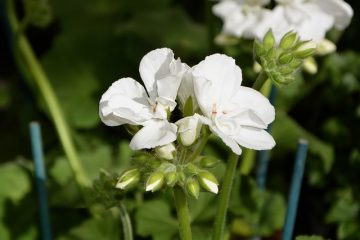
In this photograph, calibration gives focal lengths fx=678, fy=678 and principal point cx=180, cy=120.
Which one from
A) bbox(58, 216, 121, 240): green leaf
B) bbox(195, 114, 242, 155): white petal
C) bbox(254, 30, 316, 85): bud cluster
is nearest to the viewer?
bbox(195, 114, 242, 155): white petal

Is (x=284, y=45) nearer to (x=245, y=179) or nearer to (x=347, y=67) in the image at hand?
(x=245, y=179)

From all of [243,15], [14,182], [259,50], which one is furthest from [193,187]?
[14,182]

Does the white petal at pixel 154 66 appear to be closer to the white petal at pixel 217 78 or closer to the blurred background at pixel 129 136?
the white petal at pixel 217 78

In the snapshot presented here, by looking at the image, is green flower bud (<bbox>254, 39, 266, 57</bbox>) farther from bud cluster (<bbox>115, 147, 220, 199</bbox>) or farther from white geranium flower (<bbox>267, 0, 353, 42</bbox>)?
white geranium flower (<bbox>267, 0, 353, 42</bbox>)

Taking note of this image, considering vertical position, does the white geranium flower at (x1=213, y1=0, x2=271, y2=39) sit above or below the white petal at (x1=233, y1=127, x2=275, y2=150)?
below

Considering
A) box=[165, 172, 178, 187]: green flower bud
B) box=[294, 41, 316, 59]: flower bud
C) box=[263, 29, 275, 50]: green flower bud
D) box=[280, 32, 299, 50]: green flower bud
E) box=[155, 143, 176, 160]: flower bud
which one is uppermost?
box=[263, 29, 275, 50]: green flower bud

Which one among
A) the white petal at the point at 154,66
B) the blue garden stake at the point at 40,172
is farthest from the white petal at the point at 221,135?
the blue garden stake at the point at 40,172

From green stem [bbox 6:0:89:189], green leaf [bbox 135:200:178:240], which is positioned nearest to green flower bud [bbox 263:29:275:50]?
green leaf [bbox 135:200:178:240]

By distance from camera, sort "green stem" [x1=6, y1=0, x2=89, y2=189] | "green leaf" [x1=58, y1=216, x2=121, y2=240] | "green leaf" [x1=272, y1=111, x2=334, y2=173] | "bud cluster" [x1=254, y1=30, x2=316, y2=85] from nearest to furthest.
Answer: "bud cluster" [x1=254, y1=30, x2=316, y2=85] < "green leaf" [x1=58, y1=216, x2=121, y2=240] < "green stem" [x1=6, y1=0, x2=89, y2=189] < "green leaf" [x1=272, y1=111, x2=334, y2=173]
